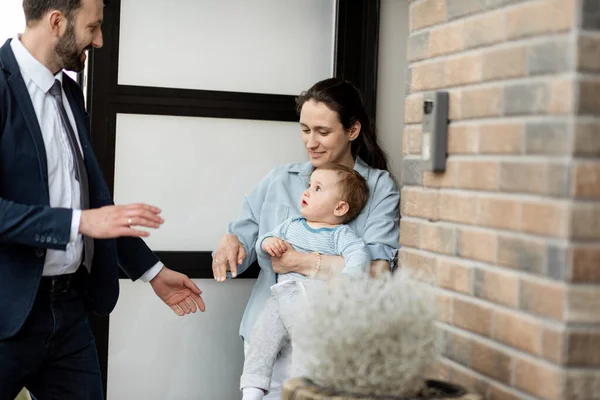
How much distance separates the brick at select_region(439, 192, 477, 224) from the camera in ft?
6.59

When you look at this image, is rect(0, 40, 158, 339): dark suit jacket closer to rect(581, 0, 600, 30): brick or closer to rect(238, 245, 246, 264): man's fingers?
rect(238, 245, 246, 264): man's fingers

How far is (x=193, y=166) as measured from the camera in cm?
375

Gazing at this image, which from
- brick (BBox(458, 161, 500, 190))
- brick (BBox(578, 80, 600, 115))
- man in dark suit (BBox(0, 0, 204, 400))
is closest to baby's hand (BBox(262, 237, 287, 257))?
man in dark suit (BBox(0, 0, 204, 400))

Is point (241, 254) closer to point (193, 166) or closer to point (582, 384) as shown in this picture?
point (193, 166)

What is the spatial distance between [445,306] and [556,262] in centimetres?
46

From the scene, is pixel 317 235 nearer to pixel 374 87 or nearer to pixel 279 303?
pixel 279 303

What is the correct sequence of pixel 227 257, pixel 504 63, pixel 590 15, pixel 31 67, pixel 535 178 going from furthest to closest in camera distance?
pixel 227 257 < pixel 31 67 < pixel 504 63 < pixel 535 178 < pixel 590 15

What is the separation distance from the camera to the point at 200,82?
374 centimetres

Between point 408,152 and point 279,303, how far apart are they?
103 cm

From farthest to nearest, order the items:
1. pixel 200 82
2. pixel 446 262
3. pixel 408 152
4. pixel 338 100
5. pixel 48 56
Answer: pixel 200 82 → pixel 338 100 → pixel 48 56 → pixel 408 152 → pixel 446 262

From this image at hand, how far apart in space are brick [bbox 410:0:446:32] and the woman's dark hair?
113 centimetres

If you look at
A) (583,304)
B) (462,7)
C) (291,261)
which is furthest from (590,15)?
(291,261)

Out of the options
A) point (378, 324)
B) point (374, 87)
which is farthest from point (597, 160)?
point (374, 87)

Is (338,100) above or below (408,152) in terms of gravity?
above
